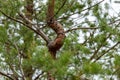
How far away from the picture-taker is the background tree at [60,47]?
5.81 ft

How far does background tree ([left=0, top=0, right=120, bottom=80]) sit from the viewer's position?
5.81 feet

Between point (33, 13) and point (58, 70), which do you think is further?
point (33, 13)

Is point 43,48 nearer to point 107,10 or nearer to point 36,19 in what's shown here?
point 36,19

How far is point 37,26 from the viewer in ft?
7.20

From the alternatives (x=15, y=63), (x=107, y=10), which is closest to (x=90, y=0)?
(x=107, y=10)

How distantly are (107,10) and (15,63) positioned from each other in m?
0.76

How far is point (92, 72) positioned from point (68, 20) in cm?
125

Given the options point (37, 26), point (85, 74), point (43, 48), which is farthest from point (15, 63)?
point (85, 74)

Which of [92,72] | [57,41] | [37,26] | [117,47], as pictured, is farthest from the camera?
[117,47]

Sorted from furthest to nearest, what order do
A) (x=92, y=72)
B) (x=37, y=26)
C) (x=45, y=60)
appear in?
(x=37, y=26) → (x=45, y=60) → (x=92, y=72)

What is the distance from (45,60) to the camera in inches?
69.6

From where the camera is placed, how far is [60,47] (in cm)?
204

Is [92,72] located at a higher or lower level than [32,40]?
lower

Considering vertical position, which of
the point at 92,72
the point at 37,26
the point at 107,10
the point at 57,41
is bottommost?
the point at 92,72
